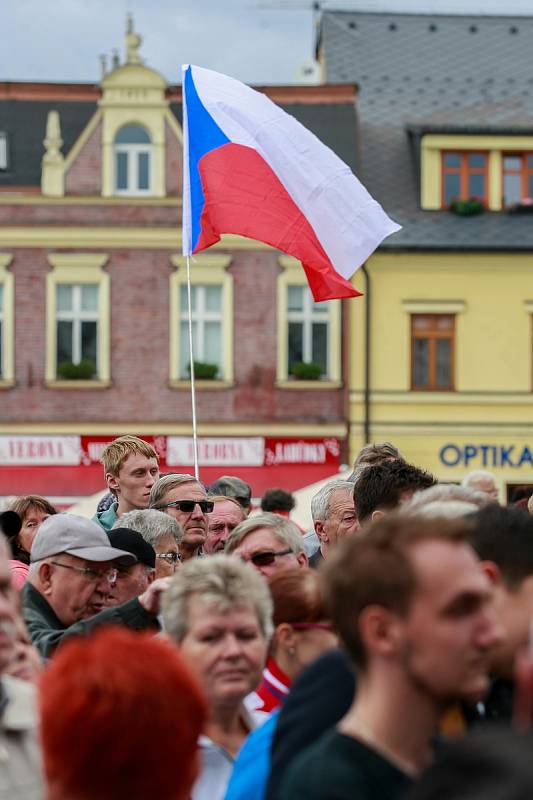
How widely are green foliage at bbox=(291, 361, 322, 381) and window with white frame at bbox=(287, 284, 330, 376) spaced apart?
132mm

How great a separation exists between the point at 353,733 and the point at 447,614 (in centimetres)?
31

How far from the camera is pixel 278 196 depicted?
32.0 ft

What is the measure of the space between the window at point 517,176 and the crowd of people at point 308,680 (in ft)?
84.8

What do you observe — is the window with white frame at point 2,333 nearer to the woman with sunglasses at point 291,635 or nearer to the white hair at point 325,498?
the white hair at point 325,498

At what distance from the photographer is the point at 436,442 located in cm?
2934

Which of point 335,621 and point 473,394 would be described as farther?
point 473,394

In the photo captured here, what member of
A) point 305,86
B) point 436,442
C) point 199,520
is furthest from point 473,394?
point 199,520

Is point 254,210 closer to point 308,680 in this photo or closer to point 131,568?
point 131,568

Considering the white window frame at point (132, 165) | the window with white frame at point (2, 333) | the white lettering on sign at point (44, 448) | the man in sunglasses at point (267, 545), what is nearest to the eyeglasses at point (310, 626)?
the man in sunglasses at point (267, 545)

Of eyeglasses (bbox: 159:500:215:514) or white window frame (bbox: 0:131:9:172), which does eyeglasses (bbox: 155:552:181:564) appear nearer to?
eyeglasses (bbox: 159:500:215:514)

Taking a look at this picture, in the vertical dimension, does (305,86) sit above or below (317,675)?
above

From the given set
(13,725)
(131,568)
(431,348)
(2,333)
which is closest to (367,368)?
(431,348)

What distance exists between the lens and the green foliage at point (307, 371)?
29.0 metres

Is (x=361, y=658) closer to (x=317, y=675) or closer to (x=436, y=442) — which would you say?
(x=317, y=675)
